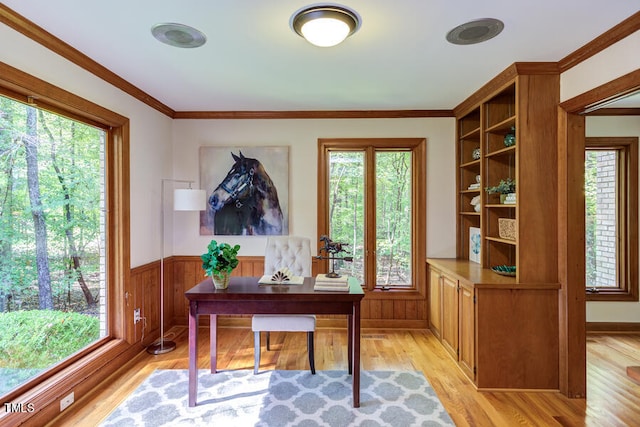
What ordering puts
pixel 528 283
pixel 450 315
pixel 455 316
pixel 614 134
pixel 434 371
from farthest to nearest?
pixel 614 134 < pixel 450 315 < pixel 455 316 < pixel 434 371 < pixel 528 283

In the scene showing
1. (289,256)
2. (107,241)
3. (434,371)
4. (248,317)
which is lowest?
(434,371)

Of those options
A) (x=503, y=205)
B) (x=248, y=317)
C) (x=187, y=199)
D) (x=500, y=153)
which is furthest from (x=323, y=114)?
(x=248, y=317)

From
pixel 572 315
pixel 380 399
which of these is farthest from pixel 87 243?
pixel 572 315

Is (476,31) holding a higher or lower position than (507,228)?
higher

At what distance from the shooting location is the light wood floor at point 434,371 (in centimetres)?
228

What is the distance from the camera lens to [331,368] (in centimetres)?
296

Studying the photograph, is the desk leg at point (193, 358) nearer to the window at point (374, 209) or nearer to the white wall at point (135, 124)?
the white wall at point (135, 124)

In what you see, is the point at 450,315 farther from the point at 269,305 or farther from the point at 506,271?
the point at 269,305

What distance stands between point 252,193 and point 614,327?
14.5 feet

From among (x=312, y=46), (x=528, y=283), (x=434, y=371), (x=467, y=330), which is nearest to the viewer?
(x=312, y=46)

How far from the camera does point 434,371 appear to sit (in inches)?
116

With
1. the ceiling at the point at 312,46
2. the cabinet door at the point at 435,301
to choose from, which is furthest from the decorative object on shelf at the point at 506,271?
the ceiling at the point at 312,46

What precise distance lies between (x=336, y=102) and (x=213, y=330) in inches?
102

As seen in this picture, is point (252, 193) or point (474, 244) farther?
point (252, 193)
